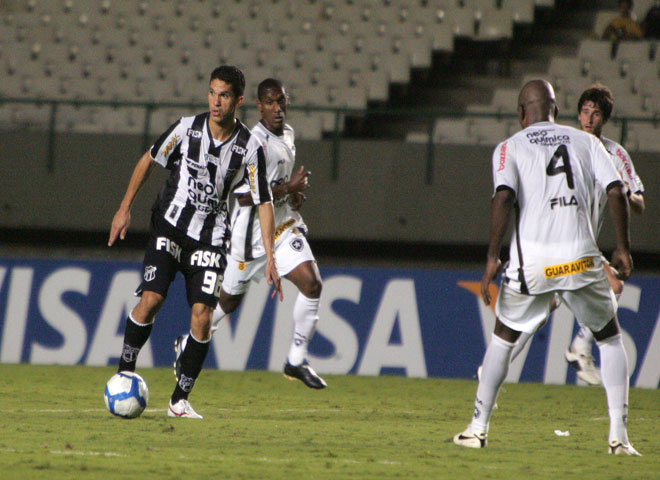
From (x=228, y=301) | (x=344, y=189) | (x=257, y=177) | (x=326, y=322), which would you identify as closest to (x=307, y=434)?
(x=257, y=177)

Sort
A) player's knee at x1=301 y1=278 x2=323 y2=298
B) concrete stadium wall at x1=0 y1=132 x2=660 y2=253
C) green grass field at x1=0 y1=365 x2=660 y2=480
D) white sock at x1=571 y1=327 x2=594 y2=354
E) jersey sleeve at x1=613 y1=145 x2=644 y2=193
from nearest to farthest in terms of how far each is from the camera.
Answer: green grass field at x1=0 y1=365 x2=660 y2=480 → jersey sleeve at x1=613 y1=145 x2=644 y2=193 → player's knee at x1=301 y1=278 x2=323 y2=298 → white sock at x1=571 y1=327 x2=594 y2=354 → concrete stadium wall at x1=0 y1=132 x2=660 y2=253

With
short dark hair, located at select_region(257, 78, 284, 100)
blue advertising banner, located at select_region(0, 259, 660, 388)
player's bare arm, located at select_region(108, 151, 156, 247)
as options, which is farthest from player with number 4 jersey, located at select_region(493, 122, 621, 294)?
blue advertising banner, located at select_region(0, 259, 660, 388)

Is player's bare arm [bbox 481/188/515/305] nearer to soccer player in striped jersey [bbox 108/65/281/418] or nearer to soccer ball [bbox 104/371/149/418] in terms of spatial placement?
soccer player in striped jersey [bbox 108/65/281/418]

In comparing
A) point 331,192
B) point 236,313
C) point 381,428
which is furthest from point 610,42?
point 381,428

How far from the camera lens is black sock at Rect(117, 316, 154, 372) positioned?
22.0ft

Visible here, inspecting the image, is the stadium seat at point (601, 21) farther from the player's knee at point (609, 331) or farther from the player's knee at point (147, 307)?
the player's knee at point (609, 331)

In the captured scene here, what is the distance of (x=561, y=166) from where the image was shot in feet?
18.2

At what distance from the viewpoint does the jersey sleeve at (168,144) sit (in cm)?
675

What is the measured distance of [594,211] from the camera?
18.9 feet

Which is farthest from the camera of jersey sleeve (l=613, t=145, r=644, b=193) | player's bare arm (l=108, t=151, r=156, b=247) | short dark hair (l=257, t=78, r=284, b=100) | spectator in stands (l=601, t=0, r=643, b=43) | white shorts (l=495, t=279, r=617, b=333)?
spectator in stands (l=601, t=0, r=643, b=43)

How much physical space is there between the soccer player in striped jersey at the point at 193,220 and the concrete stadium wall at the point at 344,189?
6735mm

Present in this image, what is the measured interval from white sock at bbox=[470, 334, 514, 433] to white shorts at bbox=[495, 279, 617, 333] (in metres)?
0.12

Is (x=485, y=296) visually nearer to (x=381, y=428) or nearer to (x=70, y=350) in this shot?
(x=381, y=428)

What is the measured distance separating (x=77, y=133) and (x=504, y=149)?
9217 millimetres
